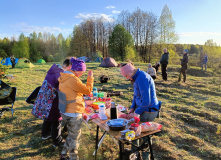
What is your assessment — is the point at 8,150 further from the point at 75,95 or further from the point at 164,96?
the point at 164,96

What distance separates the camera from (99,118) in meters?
2.92

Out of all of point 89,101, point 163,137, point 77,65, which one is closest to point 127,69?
point 77,65

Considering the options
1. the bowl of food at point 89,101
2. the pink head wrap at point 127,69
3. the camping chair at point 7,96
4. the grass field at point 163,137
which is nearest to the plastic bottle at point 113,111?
the pink head wrap at point 127,69

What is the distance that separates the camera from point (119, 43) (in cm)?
3123

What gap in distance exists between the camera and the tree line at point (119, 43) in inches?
1076

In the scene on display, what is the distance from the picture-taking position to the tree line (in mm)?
27328

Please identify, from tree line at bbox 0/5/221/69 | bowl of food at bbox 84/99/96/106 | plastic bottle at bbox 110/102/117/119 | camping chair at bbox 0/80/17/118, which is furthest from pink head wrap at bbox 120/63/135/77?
tree line at bbox 0/5/221/69

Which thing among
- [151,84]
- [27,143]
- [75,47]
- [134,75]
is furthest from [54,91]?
[75,47]

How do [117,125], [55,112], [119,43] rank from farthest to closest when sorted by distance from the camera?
1. [119,43]
2. [55,112]
3. [117,125]

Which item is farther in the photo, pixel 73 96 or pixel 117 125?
pixel 73 96

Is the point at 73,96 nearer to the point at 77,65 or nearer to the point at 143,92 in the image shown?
the point at 77,65

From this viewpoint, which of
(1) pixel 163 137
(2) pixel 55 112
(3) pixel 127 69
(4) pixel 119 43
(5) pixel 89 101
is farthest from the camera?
(4) pixel 119 43

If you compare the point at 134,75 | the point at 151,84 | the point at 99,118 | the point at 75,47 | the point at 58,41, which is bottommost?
the point at 99,118

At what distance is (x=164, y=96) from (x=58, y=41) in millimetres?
51681
